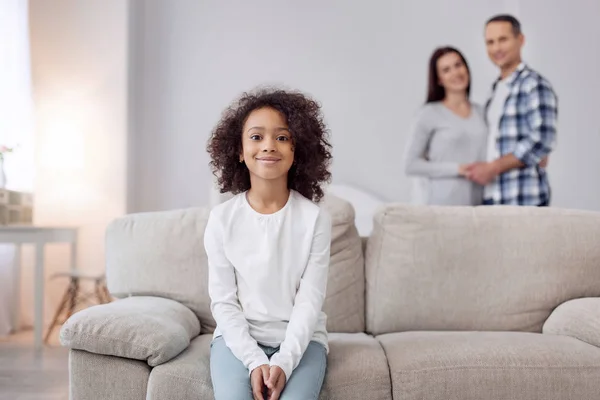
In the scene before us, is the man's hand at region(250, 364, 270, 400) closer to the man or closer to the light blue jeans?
the light blue jeans

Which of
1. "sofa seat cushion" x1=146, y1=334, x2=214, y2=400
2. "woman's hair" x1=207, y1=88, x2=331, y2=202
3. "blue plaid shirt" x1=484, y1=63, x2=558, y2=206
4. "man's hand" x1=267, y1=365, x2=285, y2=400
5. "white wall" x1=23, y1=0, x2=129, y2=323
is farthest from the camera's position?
"white wall" x1=23, y1=0, x2=129, y2=323

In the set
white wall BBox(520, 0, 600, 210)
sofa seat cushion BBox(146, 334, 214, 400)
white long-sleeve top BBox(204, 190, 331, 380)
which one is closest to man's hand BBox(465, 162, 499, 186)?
white wall BBox(520, 0, 600, 210)

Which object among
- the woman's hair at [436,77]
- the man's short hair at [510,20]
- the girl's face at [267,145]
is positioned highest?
the man's short hair at [510,20]

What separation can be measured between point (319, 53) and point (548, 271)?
232 centimetres

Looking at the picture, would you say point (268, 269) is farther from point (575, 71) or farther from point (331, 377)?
point (575, 71)

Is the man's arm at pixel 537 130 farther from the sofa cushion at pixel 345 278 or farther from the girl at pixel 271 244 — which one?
the girl at pixel 271 244

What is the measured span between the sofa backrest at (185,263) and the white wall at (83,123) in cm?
193

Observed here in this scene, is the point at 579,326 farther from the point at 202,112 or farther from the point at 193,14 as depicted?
the point at 193,14

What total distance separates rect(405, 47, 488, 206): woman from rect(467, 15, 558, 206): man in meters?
0.06

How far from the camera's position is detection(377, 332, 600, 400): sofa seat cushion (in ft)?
5.54

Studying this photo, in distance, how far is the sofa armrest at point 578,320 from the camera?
191 cm

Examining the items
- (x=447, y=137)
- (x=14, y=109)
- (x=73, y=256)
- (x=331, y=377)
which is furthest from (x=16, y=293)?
(x=331, y=377)

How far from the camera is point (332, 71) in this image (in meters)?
4.10

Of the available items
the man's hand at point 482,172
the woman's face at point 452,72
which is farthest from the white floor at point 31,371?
the woman's face at point 452,72
